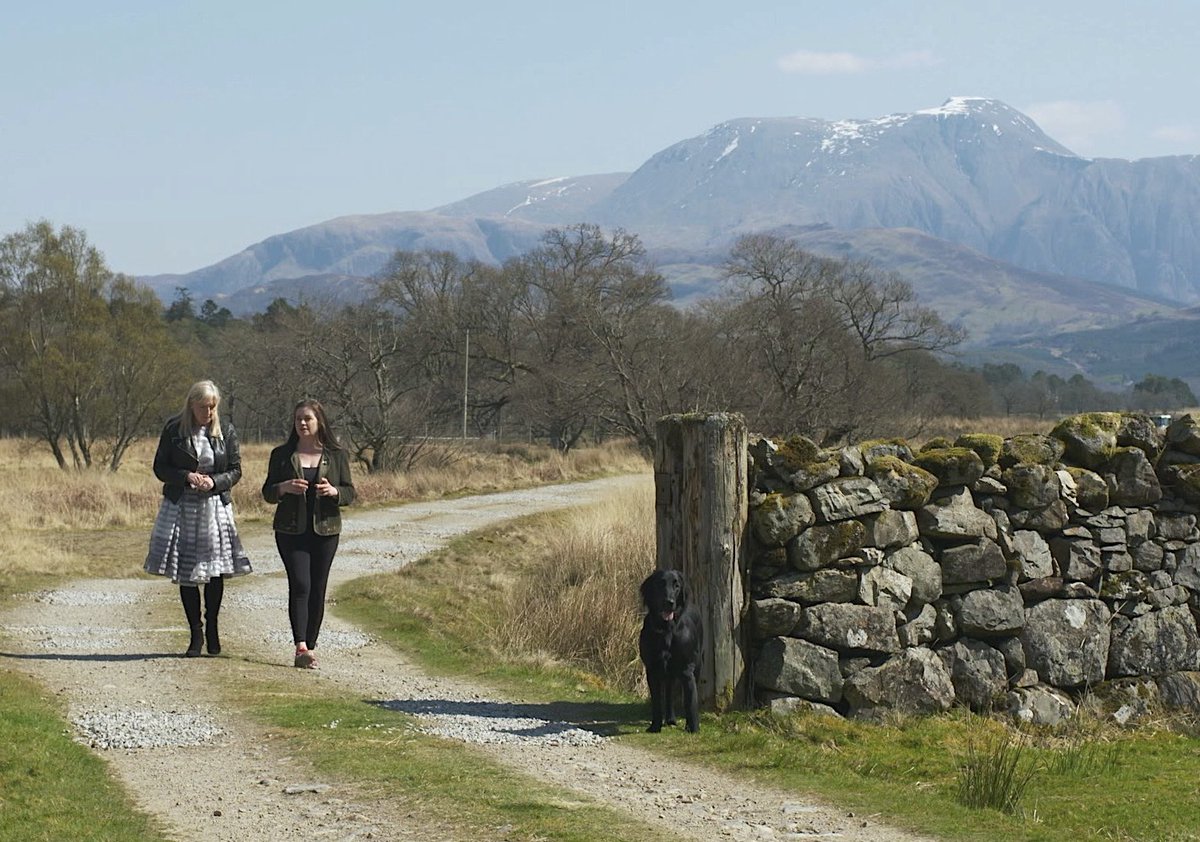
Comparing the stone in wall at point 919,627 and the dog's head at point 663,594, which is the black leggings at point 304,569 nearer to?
the dog's head at point 663,594

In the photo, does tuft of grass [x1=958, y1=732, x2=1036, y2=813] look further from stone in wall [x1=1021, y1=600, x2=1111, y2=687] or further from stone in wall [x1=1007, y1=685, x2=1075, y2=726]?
stone in wall [x1=1021, y1=600, x2=1111, y2=687]

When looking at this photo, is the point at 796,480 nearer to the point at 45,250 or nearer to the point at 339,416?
the point at 339,416

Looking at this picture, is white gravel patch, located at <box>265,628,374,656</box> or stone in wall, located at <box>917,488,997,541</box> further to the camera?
white gravel patch, located at <box>265,628,374,656</box>

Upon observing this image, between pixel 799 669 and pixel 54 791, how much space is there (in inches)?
204

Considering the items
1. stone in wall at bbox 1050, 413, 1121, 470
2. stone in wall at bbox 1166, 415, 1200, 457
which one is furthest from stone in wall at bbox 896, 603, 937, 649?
stone in wall at bbox 1166, 415, 1200, 457

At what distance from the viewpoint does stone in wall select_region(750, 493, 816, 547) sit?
1052 cm

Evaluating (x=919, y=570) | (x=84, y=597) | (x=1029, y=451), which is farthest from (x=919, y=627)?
(x=84, y=597)

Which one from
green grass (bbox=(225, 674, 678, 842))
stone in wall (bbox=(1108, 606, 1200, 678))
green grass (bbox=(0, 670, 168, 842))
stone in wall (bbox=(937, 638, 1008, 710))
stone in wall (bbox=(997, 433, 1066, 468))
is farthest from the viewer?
stone in wall (bbox=(1108, 606, 1200, 678))

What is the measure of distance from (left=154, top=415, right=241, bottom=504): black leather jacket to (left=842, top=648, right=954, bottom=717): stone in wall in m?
5.07

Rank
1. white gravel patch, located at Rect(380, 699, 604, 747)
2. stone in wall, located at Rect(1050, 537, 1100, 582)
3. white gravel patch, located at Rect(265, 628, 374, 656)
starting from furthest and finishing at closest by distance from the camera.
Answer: white gravel patch, located at Rect(265, 628, 374, 656) < stone in wall, located at Rect(1050, 537, 1100, 582) < white gravel patch, located at Rect(380, 699, 604, 747)

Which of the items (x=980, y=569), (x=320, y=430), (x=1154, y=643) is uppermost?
(x=320, y=430)

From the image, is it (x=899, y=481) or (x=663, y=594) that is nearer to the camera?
(x=663, y=594)

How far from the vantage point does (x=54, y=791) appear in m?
7.60

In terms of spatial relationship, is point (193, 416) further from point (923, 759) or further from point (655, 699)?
point (923, 759)
